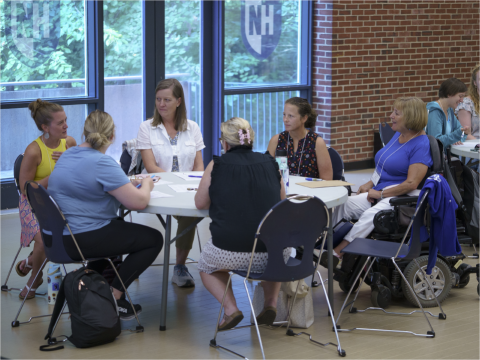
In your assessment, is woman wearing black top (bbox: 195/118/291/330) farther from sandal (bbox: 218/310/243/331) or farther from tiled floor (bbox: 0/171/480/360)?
tiled floor (bbox: 0/171/480/360)

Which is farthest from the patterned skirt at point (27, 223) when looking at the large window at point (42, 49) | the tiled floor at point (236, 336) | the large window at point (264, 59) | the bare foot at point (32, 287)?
the large window at point (264, 59)


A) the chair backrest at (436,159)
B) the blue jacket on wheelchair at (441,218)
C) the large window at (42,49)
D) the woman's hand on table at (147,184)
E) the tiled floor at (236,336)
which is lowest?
the tiled floor at (236,336)

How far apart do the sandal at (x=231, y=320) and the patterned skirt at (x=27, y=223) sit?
1.37m

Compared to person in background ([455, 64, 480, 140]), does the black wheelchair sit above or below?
below

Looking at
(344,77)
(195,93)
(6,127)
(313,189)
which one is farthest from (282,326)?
(344,77)

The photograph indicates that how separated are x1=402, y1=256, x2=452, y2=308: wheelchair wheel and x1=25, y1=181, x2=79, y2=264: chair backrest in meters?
1.96

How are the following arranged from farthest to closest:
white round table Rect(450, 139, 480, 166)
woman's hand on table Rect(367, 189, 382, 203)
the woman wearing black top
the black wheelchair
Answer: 1. white round table Rect(450, 139, 480, 166)
2. woman's hand on table Rect(367, 189, 382, 203)
3. the black wheelchair
4. the woman wearing black top

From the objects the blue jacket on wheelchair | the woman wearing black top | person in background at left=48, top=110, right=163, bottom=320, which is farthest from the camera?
the blue jacket on wheelchair

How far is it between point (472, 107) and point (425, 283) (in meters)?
2.52

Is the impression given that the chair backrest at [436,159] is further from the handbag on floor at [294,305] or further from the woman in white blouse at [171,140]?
the woman in white blouse at [171,140]

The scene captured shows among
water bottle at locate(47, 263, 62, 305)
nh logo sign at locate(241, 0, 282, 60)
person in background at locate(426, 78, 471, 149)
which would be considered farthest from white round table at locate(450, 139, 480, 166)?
water bottle at locate(47, 263, 62, 305)

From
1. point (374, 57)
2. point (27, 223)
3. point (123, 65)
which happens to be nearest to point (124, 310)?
point (27, 223)

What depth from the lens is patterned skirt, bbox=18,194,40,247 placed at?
421 cm

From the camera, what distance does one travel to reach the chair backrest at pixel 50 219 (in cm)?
348
